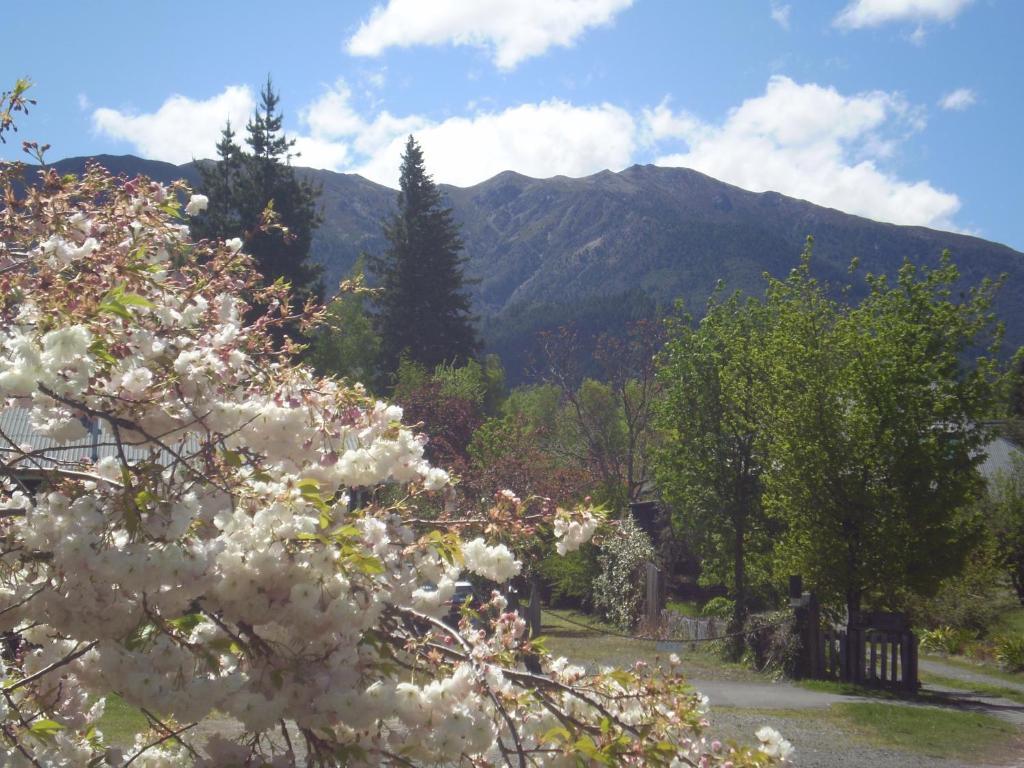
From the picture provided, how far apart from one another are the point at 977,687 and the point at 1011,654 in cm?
285

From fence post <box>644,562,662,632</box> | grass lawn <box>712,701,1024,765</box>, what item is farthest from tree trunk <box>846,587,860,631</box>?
fence post <box>644,562,662,632</box>

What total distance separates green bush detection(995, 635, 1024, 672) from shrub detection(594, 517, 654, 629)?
23.3ft

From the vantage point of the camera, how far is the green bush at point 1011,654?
17859 mm

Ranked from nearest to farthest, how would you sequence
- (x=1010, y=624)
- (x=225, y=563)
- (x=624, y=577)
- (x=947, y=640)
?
1. (x=225, y=563)
2. (x=947, y=640)
3. (x=1010, y=624)
4. (x=624, y=577)

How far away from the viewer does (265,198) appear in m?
34.6

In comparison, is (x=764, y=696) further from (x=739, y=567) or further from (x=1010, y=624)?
(x=1010, y=624)

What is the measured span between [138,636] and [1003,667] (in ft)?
62.8

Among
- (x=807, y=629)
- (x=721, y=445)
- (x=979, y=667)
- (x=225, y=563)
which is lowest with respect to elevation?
(x=979, y=667)

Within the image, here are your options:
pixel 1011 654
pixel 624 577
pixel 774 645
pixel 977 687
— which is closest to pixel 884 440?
pixel 774 645

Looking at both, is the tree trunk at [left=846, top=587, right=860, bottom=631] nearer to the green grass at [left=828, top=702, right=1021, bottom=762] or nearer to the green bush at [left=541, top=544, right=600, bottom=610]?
the green grass at [left=828, top=702, right=1021, bottom=762]

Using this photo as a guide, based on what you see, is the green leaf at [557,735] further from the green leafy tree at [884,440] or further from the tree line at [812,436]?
the green leafy tree at [884,440]

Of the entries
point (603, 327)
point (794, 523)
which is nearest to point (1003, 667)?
point (794, 523)

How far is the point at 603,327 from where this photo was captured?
434ft

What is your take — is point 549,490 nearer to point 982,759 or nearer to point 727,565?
point 727,565
